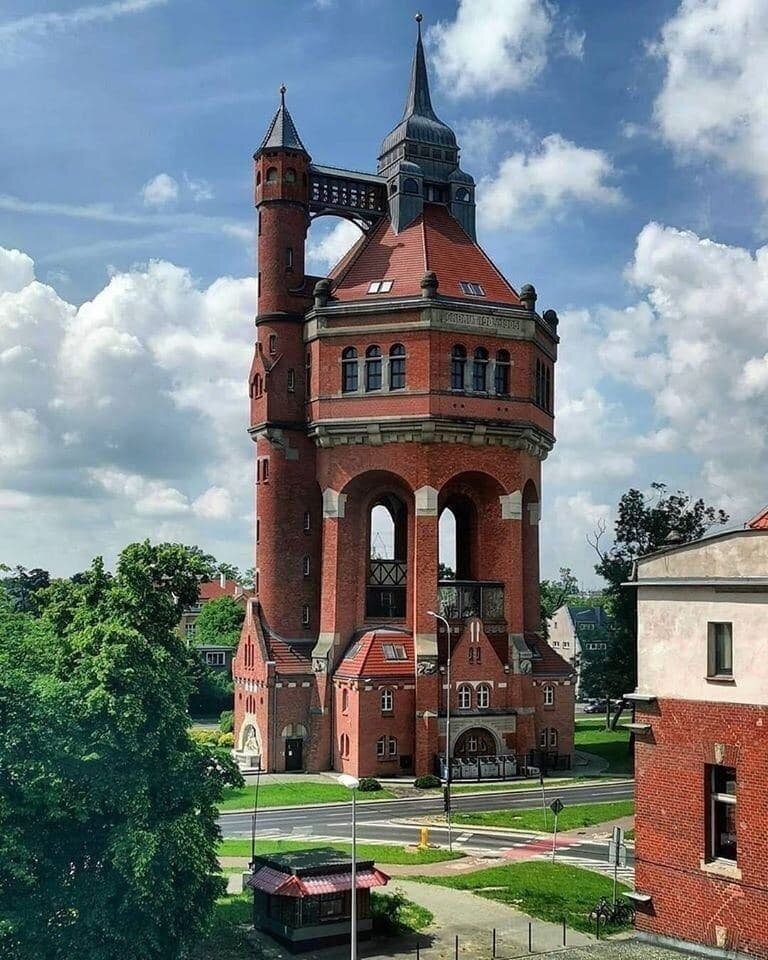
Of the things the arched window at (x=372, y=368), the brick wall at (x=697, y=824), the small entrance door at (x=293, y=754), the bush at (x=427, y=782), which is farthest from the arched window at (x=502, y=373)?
the brick wall at (x=697, y=824)

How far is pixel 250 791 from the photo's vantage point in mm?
52562

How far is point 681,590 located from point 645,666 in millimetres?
1991

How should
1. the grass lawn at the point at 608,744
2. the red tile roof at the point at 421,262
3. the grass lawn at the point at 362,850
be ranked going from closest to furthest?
the grass lawn at the point at 362,850
the red tile roof at the point at 421,262
the grass lawn at the point at 608,744

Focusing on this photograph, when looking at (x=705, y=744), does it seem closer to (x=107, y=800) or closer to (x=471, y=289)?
(x=107, y=800)

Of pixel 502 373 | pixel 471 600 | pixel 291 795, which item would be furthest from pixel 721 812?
pixel 502 373

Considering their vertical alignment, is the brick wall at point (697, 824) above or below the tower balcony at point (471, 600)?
below

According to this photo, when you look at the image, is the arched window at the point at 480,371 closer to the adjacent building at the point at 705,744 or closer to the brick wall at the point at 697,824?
the adjacent building at the point at 705,744

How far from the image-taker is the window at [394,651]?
57688 mm

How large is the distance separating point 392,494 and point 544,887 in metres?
34.9

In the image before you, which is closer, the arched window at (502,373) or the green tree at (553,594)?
the arched window at (502,373)

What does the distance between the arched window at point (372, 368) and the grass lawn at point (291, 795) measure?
2076cm

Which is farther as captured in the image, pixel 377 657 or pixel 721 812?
pixel 377 657

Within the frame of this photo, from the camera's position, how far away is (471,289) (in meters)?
61.8

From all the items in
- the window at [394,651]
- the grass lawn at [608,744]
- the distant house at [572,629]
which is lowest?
the grass lawn at [608,744]
